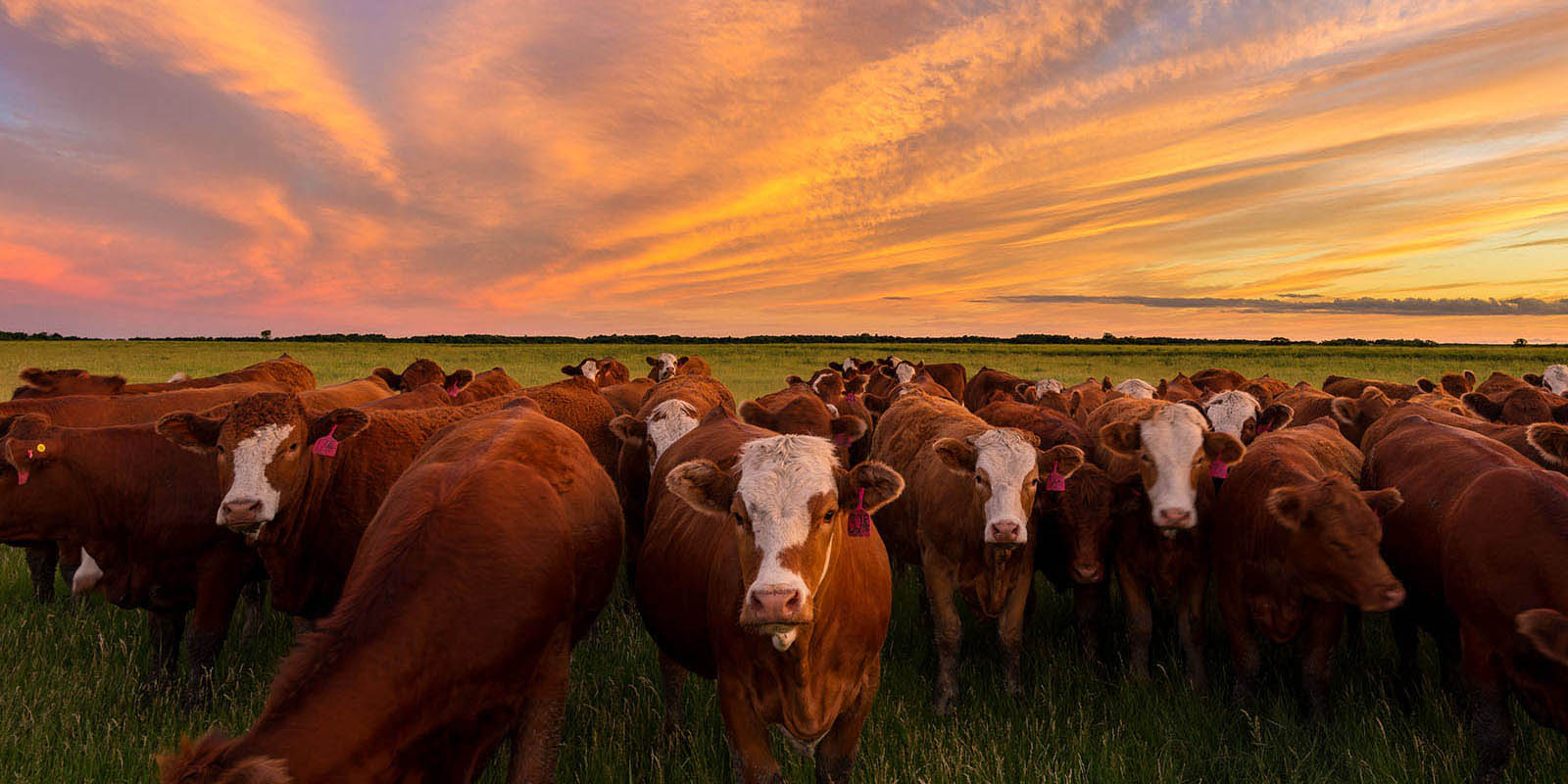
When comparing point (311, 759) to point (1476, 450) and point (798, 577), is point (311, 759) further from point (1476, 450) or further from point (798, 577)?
point (1476, 450)

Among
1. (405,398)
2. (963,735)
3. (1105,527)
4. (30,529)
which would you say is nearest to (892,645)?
(963,735)

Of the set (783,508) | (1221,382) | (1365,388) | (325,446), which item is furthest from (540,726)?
(1221,382)

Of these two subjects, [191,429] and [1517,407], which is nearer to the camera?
[191,429]

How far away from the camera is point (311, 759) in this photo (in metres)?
2.67

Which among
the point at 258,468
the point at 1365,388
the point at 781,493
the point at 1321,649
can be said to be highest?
the point at 781,493

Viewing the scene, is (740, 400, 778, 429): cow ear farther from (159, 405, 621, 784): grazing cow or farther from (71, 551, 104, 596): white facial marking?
(71, 551, 104, 596): white facial marking

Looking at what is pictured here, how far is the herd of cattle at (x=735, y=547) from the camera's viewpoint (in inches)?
127

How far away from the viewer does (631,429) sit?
8039 millimetres

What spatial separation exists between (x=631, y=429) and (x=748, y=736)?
4.56 m

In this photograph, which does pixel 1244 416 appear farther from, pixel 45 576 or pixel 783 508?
pixel 45 576

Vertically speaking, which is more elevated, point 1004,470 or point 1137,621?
point 1004,470

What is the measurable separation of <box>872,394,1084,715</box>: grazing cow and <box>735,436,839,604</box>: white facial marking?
7.09ft

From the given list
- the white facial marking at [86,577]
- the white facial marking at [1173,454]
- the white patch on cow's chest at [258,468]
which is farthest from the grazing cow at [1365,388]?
the white facial marking at [86,577]

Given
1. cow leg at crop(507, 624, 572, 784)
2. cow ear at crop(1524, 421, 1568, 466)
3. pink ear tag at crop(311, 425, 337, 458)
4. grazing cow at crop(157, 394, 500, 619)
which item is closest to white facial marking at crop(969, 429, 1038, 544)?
cow leg at crop(507, 624, 572, 784)
